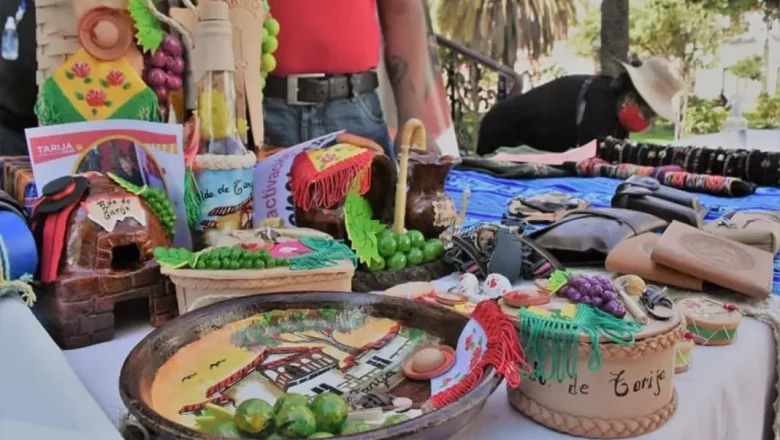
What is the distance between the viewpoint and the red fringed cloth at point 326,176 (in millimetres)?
892

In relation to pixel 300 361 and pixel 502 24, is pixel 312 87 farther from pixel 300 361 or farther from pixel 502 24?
pixel 502 24

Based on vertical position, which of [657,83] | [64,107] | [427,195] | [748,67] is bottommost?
[427,195]

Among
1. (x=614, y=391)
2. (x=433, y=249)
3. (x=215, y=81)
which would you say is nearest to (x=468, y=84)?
(x=433, y=249)

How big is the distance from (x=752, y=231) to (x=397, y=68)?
70 cm

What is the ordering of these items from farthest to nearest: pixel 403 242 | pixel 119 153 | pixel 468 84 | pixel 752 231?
pixel 468 84
pixel 752 231
pixel 403 242
pixel 119 153

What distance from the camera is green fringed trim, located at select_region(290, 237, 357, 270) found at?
70cm

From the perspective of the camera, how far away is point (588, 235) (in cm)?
99

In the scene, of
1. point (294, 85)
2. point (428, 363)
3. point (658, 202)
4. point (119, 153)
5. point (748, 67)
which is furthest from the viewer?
point (748, 67)

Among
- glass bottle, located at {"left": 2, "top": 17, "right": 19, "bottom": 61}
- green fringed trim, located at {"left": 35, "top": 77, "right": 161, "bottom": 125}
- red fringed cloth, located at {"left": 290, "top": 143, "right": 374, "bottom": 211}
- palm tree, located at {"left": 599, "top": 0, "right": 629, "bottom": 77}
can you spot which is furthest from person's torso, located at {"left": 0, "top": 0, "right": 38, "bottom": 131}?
palm tree, located at {"left": 599, "top": 0, "right": 629, "bottom": 77}

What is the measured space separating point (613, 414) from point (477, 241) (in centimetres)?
43

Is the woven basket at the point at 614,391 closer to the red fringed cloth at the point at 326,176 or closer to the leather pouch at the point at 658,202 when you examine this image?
the red fringed cloth at the point at 326,176

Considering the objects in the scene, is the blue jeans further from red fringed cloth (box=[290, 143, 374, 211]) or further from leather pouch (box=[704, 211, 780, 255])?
leather pouch (box=[704, 211, 780, 255])

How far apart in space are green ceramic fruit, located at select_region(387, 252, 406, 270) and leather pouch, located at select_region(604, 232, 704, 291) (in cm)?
27

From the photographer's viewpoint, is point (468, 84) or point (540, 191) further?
point (468, 84)
